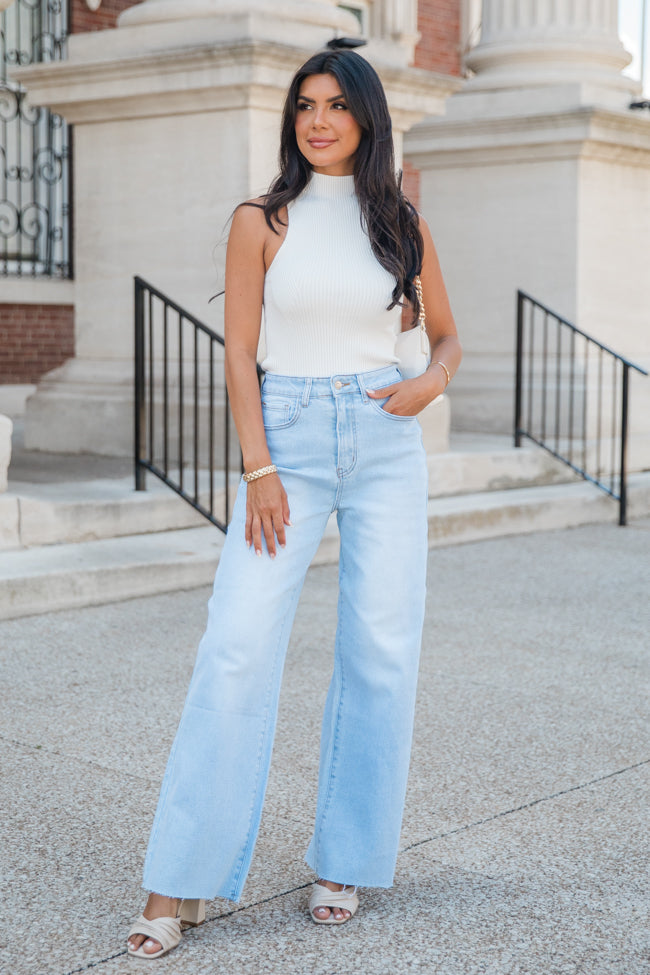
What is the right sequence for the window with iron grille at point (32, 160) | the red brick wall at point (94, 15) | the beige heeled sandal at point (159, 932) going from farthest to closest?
the red brick wall at point (94, 15) < the window with iron grille at point (32, 160) < the beige heeled sandal at point (159, 932)

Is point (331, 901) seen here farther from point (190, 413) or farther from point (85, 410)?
point (85, 410)

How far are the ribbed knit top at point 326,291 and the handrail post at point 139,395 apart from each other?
162 inches

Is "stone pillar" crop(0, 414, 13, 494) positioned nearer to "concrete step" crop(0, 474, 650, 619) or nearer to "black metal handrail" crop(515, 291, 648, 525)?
"concrete step" crop(0, 474, 650, 619)

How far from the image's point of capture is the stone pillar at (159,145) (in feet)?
25.3

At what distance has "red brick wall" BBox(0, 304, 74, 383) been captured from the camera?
11.6 meters

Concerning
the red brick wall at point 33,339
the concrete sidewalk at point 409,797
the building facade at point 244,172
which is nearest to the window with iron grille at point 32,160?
the building facade at point 244,172

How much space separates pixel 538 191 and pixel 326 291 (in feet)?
26.4

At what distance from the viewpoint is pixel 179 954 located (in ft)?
8.66

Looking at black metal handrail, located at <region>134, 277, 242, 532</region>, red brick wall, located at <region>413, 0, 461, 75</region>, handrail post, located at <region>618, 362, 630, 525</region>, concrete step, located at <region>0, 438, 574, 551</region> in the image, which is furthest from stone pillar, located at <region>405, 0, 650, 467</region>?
red brick wall, located at <region>413, 0, 461, 75</region>

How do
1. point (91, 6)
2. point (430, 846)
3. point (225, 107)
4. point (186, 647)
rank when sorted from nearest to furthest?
point (430, 846), point (186, 647), point (225, 107), point (91, 6)

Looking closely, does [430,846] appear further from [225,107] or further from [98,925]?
[225,107]

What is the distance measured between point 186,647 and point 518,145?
6405 millimetres

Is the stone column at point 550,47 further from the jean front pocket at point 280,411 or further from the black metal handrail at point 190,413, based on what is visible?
the jean front pocket at point 280,411

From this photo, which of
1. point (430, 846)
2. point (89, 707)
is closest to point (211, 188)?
point (89, 707)
